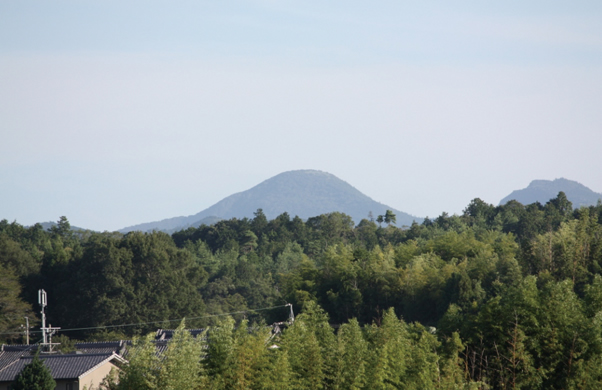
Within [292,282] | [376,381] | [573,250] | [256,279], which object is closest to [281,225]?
[256,279]

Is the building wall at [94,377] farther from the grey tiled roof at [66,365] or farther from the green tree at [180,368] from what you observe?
the green tree at [180,368]

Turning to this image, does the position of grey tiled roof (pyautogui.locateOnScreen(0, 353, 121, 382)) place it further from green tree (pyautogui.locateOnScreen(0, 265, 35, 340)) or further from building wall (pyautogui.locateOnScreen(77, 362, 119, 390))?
green tree (pyautogui.locateOnScreen(0, 265, 35, 340))

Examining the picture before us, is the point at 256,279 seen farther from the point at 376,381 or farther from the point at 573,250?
the point at 376,381

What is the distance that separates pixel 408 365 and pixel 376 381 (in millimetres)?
1745

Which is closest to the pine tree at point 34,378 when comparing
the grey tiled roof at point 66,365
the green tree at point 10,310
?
the grey tiled roof at point 66,365

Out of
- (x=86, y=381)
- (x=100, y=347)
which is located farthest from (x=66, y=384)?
(x=100, y=347)

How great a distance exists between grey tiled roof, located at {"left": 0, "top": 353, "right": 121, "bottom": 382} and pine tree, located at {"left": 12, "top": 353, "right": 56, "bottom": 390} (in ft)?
4.62

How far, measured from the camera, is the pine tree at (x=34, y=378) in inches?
816

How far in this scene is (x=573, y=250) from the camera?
2831cm

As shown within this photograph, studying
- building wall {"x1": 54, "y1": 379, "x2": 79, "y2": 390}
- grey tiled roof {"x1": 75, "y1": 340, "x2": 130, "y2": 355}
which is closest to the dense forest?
building wall {"x1": 54, "y1": 379, "x2": 79, "y2": 390}

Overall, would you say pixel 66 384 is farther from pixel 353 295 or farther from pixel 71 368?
pixel 353 295

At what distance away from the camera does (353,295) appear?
1405 inches

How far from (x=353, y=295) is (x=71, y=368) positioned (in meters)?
16.3

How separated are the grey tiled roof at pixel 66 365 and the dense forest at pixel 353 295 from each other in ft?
13.7
